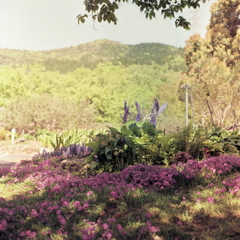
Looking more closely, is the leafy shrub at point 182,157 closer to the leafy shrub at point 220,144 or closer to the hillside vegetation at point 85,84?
the leafy shrub at point 220,144

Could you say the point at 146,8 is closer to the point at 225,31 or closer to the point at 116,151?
the point at 116,151

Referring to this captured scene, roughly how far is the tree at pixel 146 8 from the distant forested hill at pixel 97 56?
4516cm

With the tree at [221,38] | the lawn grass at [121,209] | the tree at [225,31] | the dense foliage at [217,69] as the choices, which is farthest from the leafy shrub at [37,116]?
the lawn grass at [121,209]

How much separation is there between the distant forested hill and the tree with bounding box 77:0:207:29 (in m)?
45.2

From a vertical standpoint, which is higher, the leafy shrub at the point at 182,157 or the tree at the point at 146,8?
the tree at the point at 146,8

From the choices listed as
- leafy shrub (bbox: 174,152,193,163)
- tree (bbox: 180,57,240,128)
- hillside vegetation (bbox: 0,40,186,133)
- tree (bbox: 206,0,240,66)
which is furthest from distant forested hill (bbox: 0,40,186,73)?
leafy shrub (bbox: 174,152,193,163)

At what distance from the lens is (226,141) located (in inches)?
253

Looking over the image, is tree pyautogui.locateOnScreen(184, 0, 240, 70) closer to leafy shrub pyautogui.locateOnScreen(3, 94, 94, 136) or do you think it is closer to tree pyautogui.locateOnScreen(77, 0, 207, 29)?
leafy shrub pyautogui.locateOnScreen(3, 94, 94, 136)

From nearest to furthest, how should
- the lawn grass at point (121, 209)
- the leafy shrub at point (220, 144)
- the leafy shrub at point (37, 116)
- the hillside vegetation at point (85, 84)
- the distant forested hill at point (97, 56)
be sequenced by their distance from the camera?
the lawn grass at point (121, 209), the leafy shrub at point (220, 144), the leafy shrub at point (37, 116), the hillside vegetation at point (85, 84), the distant forested hill at point (97, 56)

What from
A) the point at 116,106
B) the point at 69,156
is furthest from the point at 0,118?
the point at 116,106

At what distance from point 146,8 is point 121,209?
12.8ft

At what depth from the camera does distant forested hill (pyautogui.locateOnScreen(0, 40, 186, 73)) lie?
52591 mm

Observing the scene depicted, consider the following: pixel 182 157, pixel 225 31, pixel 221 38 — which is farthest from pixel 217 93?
pixel 182 157

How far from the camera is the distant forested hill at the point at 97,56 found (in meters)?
52.6
